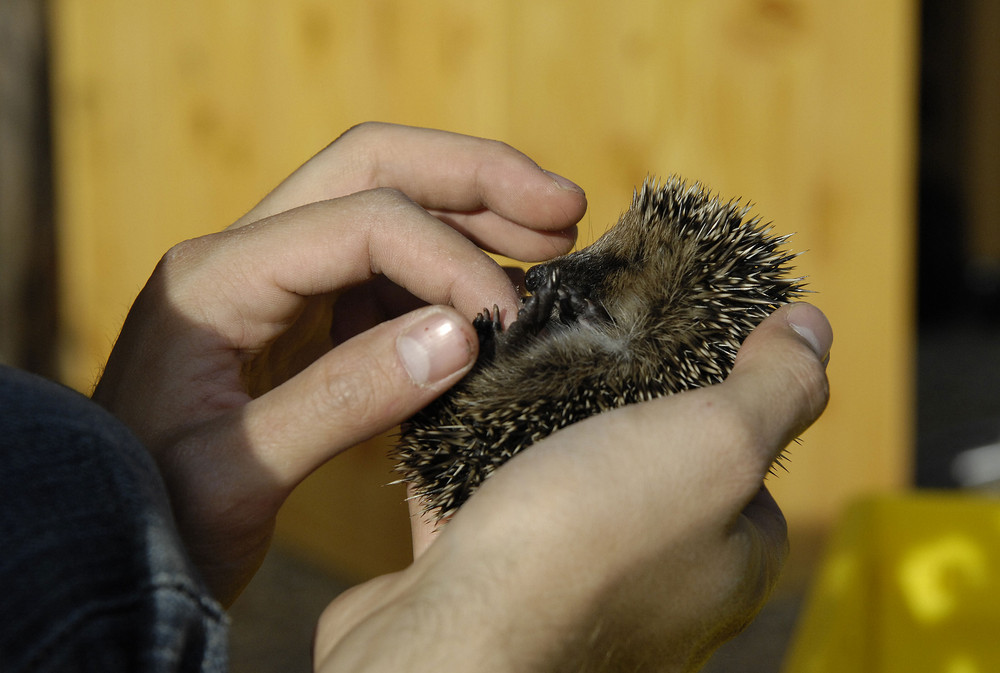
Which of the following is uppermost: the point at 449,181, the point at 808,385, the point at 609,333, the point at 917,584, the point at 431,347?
the point at 449,181

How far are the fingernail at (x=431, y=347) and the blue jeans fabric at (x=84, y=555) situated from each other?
52 cm

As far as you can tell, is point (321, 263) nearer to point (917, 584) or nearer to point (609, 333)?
point (609, 333)

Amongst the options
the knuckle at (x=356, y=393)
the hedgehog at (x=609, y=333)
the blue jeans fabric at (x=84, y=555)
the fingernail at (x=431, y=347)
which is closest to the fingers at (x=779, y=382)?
the hedgehog at (x=609, y=333)

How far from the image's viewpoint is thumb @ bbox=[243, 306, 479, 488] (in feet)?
4.44

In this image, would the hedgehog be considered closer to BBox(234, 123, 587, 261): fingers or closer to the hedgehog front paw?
the hedgehog front paw

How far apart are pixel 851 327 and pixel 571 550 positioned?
9.40ft

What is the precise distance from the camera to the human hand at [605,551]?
1.15 meters

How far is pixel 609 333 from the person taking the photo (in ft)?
6.51

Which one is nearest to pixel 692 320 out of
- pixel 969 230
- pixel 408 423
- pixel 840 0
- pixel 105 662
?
pixel 408 423

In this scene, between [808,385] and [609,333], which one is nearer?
[808,385]

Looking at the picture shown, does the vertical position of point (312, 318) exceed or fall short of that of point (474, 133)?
it falls short

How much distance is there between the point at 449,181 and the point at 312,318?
48 cm

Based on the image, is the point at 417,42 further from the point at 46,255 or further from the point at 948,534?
the point at 46,255

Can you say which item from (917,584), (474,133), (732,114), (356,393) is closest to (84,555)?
(356,393)
